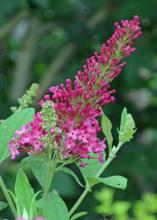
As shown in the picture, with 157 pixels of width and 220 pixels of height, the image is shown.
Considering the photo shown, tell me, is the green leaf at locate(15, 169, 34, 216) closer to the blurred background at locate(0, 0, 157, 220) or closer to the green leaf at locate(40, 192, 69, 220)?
the green leaf at locate(40, 192, 69, 220)

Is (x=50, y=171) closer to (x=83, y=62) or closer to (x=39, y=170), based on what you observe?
(x=39, y=170)

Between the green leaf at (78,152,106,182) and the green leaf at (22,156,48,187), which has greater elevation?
the green leaf at (22,156,48,187)

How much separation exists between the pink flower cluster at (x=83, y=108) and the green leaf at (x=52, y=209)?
2.2 inches

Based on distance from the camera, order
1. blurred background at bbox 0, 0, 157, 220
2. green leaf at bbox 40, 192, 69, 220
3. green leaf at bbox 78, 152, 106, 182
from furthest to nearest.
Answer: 1. blurred background at bbox 0, 0, 157, 220
2. green leaf at bbox 78, 152, 106, 182
3. green leaf at bbox 40, 192, 69, 220

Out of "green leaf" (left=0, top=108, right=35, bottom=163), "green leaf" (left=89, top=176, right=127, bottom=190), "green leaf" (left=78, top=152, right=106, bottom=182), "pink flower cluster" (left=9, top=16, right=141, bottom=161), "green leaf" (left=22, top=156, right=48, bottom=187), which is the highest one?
"green leaf" (left=0, top=108, right=35, bottom=163)

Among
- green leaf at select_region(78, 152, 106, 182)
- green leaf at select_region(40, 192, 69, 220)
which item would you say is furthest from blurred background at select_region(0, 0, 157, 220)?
green leaf at select_region(40, 192, 69, 220)

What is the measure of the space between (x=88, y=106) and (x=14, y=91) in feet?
7.82

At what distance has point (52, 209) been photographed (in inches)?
29.9

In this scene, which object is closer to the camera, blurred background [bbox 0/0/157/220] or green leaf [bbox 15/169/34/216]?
green leaf [bbox 15/169/34/216]

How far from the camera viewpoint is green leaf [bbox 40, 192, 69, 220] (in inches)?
29.8

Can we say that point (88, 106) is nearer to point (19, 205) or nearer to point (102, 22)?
point (19, 205)

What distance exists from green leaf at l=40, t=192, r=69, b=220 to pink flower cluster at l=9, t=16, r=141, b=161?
0.06 meters

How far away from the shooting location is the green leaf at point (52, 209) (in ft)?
2.48

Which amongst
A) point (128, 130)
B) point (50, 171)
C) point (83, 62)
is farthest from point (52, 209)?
point (83, 62)
